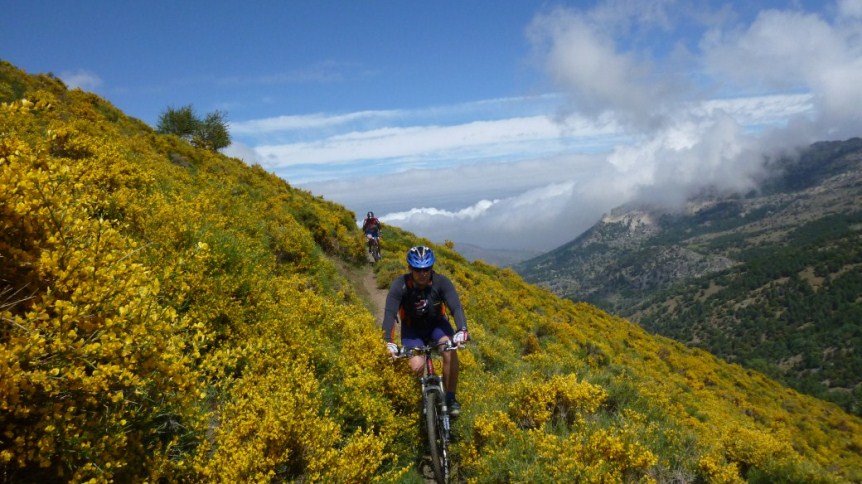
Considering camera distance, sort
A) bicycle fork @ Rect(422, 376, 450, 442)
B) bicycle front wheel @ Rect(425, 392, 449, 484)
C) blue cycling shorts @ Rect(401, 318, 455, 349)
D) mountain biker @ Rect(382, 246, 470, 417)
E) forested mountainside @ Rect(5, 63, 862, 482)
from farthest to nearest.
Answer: blue cycling shorts @ Rect(401, 318, 455, 349)
mountain biker @ Rect(382, 246, 470, 417)
bicycle fork @ Rect(422, 376, 450, 442)
bicycle front wheel @ Rect(425, 392, 449, 484)
forested mountainside @ Rect(5, 63, 862, 482)

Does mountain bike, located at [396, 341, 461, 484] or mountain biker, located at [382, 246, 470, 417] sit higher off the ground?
mountain biker, located at [382, 246, 470, 417]

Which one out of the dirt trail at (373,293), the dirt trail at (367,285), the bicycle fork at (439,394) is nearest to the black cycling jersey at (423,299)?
the bicycle fork at (439,394)

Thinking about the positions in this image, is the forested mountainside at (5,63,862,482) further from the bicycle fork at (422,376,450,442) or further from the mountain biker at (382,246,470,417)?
the mountain biker at (382,246,470,417)

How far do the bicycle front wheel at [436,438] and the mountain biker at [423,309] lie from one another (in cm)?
27

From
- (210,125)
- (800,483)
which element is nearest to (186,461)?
(800,483)

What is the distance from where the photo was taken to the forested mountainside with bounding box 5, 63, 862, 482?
306 cm

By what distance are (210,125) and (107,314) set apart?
4163cm

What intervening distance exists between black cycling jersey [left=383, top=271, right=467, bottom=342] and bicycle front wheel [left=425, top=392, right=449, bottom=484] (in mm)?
1276

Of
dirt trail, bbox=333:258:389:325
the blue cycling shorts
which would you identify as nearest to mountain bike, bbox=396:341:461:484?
the blue cycling shorts

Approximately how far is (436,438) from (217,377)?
321 centimetres

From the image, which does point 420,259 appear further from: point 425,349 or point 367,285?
point 367,285

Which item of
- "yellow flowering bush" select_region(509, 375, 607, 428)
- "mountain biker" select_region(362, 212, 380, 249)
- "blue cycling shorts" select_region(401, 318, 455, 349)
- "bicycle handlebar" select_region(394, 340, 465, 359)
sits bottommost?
"yellow flowering bush" select_region(509, 375, 607, 428)

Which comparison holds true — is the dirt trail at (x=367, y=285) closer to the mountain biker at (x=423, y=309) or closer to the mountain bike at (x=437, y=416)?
the mountain biker at (x=423, y=309)

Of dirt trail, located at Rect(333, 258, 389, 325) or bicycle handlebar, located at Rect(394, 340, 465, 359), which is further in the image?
dirt trail, located at Rect(333, 258, 389, 325)
